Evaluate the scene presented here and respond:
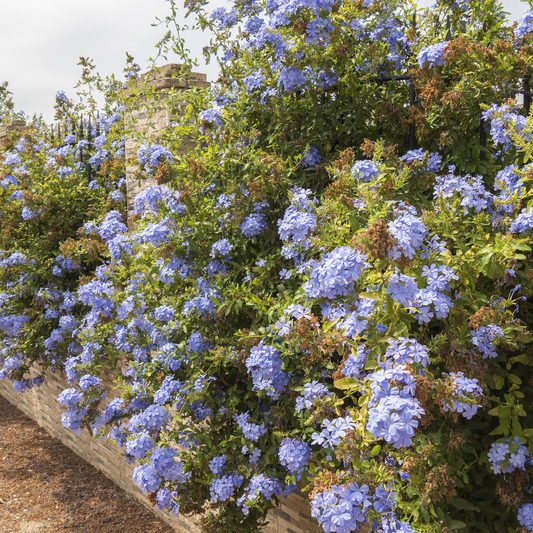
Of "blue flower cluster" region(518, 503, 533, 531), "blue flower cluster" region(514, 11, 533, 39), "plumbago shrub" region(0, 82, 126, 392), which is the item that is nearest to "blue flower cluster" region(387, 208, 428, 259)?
"blue flower cluster" region(518, 503, 533, 531)

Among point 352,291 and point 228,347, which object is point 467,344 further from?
point 228,347

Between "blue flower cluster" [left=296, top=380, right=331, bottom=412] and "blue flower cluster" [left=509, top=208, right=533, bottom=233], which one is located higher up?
"blue flower cluster" [left=509, top=208, right=533, bottom=233]

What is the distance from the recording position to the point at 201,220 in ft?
9.20

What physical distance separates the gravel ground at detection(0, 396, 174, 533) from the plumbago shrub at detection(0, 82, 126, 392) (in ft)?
2.48

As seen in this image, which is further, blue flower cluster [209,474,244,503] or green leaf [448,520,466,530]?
blue flower cluster [209,474,244,503]

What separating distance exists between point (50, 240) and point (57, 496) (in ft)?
8.47

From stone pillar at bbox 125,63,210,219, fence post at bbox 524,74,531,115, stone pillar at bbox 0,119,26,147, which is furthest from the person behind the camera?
stone pillar at bbox 0,119,26,147

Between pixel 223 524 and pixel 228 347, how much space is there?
93cm

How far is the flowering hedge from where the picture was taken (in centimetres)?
162

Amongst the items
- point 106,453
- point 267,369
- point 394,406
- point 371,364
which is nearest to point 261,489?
point 267,369

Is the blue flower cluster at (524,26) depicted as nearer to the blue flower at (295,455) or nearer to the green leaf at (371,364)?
the green leaf at (371,364)

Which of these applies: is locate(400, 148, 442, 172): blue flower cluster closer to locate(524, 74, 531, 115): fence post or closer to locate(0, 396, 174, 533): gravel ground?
locate(524, 74, 531, 115): fence post

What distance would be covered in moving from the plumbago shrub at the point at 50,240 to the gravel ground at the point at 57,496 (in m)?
0.76

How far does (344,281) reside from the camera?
1635 mm
